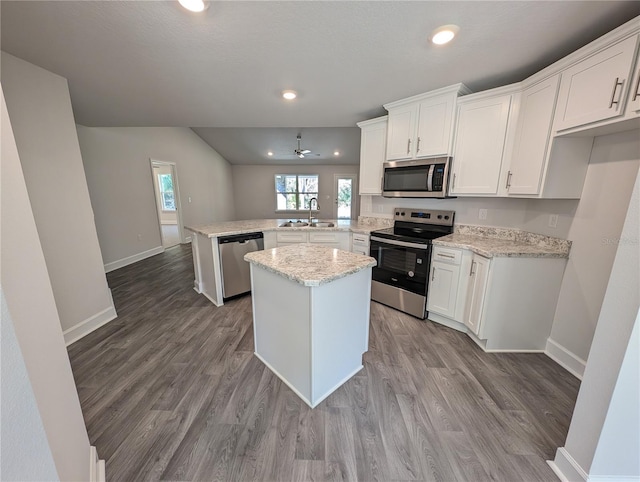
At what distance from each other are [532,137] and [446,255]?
117cm

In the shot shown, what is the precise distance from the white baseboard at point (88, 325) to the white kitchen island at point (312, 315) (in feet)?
6.07

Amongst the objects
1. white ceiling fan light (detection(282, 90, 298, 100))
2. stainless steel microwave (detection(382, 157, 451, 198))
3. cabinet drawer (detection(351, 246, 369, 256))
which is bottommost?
cabinet drawer (detection(351, 246, 369, 256))

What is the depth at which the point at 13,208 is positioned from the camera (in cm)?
82

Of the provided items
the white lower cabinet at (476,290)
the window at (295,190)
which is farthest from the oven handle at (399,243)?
the window at (295,190)

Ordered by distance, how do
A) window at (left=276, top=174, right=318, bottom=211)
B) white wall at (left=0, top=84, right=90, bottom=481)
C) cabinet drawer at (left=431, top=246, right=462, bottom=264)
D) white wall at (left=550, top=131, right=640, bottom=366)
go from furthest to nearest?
window at (left=276, top=174, right=318, bottom=211), cabinet drawer at (left=431, top=246, right=462, bottom=264), white wall at (left=550, top=131, right=640, bottom=366), white wall at (left=0, top=84, right=90, bottom=481)

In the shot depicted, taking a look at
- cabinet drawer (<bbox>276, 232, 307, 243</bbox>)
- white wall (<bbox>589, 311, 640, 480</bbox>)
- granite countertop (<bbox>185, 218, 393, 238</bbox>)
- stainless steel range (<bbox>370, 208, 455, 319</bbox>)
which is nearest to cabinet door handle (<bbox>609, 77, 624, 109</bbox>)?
white wall (<bbox>589, 311, 640, 480</bbox>)

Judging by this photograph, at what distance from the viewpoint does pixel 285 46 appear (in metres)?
1.67

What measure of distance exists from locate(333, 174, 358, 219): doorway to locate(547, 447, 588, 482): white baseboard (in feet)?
24.9

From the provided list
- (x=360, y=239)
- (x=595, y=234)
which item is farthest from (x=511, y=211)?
(x=360, y=239)

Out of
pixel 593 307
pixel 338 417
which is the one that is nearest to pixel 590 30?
pixel 593 307

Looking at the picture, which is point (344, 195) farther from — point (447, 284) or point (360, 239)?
point (447, 284)

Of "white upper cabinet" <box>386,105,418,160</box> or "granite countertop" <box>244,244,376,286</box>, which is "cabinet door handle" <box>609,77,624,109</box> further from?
"granite countertop" <box>244,244,376,286</box>

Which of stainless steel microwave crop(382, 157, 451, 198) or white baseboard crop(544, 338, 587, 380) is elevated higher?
stainless steel microwave crop(382, 157, 451, 198)

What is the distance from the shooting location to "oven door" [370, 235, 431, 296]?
8.25ft
